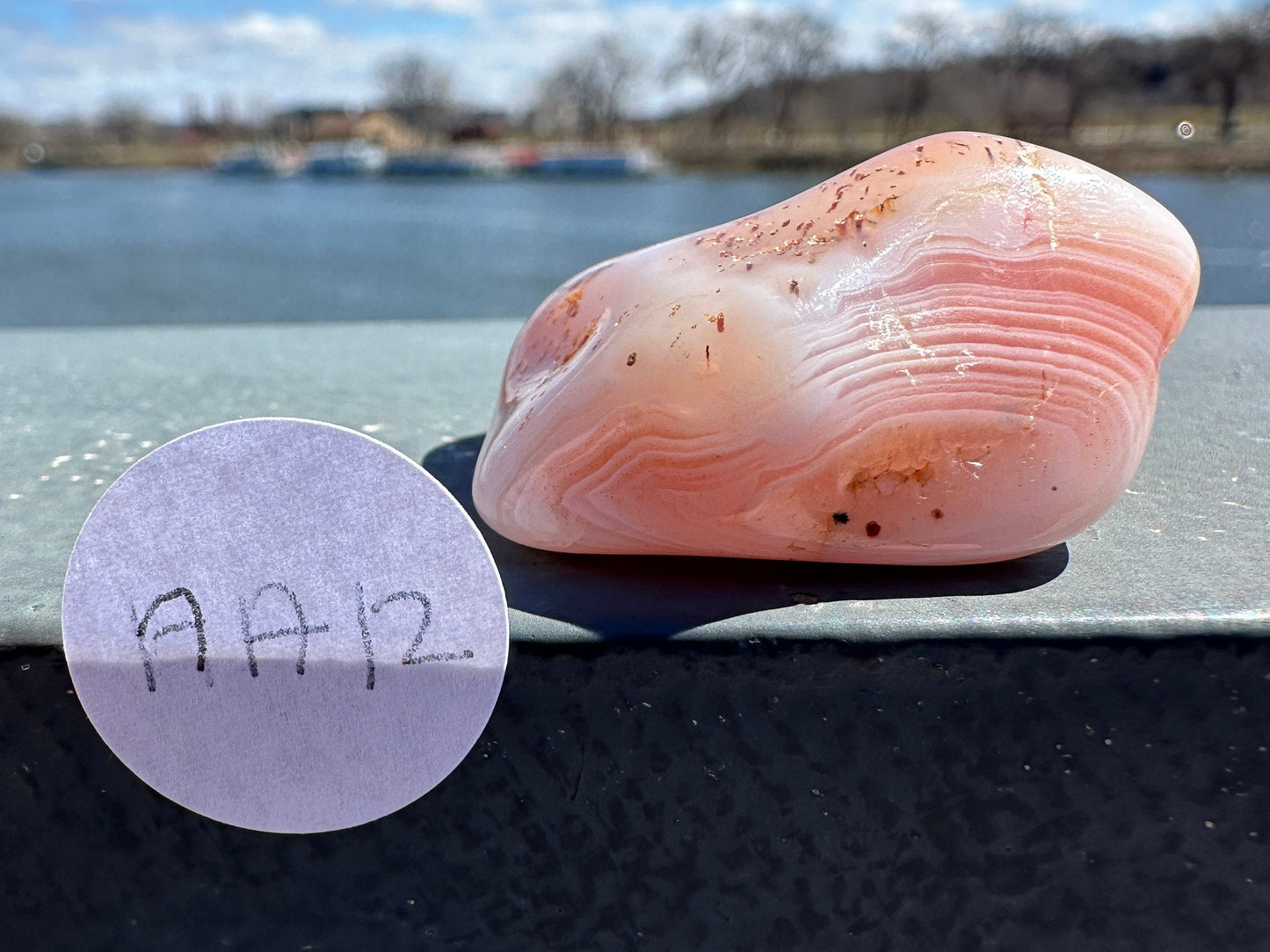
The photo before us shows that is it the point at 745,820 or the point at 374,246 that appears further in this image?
the point at 374,246

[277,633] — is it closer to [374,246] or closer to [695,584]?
[695,584]

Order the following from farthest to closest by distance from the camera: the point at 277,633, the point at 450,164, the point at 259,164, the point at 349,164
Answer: the point at 259,164 < the point at 349,164 < the point at 450,164 < the point at 277,633

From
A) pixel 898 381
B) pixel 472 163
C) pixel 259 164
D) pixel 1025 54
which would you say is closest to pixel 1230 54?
pixel 1025 54

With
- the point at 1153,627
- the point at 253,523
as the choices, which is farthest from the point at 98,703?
the point at 1153,627

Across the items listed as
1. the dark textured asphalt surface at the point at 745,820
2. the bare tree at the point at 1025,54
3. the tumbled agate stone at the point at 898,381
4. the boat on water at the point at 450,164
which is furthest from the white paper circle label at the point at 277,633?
the boat on water at the point at 450,164

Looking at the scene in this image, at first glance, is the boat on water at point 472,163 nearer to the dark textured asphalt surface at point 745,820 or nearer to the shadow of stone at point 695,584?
the shadow of stone at point 695,584

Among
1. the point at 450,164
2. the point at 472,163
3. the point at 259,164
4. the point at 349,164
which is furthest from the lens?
the point at 259,164
